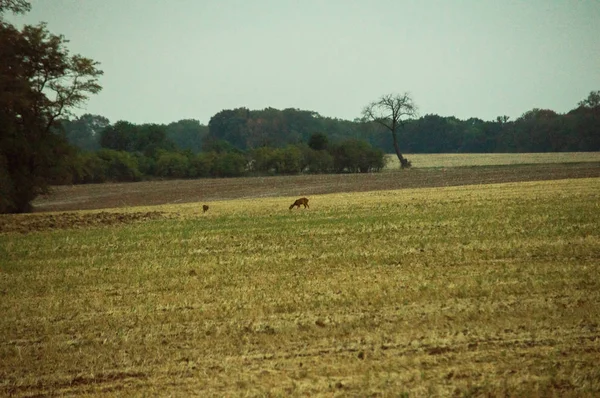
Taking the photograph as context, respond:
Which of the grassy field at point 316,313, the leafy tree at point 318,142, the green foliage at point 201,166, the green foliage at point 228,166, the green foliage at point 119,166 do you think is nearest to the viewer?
the grassy field at point 316,313

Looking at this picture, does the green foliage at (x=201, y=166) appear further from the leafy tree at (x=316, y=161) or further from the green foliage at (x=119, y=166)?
the leafy tree at (x=316, y=161)

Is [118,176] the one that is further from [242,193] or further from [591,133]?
[591,133]

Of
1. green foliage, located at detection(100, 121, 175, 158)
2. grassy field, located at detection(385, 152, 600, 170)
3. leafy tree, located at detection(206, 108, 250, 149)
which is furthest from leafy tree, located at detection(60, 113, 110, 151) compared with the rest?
grassy field, located at detection(385, 152, 600, 170)

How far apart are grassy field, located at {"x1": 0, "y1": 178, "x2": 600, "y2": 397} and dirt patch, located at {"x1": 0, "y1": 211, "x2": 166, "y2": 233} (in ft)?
19.8

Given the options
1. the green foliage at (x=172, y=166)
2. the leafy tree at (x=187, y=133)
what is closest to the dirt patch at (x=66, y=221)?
the green foliage at (x=172, y=166)

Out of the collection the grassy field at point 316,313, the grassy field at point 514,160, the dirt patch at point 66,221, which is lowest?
the grassy field at point 316,313

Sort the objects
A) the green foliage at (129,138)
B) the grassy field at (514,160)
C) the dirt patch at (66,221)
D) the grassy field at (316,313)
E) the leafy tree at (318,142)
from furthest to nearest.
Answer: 1. the green foliage at (129,138)
2. the leafy tree at (318,142)
3. the grassy field at (514,160)
4. the dirt patch at (66,221)
5. the grassy field at (316,313)

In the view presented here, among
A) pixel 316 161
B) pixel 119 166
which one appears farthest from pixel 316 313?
pixel 316 161

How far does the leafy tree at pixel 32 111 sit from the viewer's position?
32594mm

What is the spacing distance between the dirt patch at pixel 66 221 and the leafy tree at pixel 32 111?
254 inches

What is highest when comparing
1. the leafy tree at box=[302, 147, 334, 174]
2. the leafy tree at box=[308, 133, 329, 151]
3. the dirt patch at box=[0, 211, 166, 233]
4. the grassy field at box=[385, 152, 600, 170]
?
the leafy tree at box=[308, 133, 329, 151]

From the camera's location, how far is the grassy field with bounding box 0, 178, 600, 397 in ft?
21.2

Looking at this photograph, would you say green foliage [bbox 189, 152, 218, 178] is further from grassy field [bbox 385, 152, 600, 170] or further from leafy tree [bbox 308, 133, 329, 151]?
grassy field [bbox 385, 152, 600, 170]

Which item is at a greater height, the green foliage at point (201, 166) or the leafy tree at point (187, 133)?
the leafy tree at point (187, 133)
